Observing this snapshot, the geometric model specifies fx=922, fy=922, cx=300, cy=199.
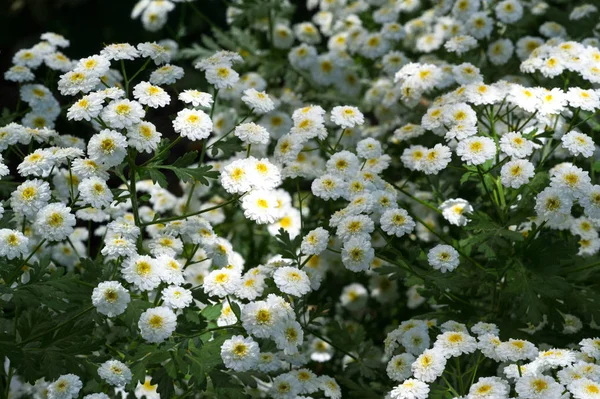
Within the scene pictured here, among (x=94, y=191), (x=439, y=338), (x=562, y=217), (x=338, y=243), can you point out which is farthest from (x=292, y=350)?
(x=338, y=243)

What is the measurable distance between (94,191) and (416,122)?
1.87m

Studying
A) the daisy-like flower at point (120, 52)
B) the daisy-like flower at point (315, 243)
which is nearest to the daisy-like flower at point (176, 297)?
the daisy-like flower at point (315, 243)

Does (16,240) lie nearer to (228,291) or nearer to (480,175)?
(228,291)

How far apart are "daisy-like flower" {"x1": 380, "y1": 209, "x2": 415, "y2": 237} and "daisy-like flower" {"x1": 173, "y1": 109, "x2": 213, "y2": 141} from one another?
1.96ft

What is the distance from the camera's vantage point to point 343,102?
14.4ft

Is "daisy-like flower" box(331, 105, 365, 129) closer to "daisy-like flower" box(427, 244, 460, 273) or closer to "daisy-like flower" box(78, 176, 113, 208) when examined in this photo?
"daisy-like flower" box(427, 244, 460, 273)

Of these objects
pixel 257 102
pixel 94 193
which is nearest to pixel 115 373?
pixel 94 193

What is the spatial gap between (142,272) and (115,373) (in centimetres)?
29

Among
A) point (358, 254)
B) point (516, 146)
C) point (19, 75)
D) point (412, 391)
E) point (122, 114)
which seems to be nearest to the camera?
point (412, 391)

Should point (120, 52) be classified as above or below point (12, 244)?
above

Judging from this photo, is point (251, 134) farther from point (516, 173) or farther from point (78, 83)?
point (516, 173)

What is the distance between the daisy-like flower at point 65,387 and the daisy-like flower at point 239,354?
411 millimetres

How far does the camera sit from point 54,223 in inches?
100

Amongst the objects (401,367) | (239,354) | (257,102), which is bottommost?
(401,367)
